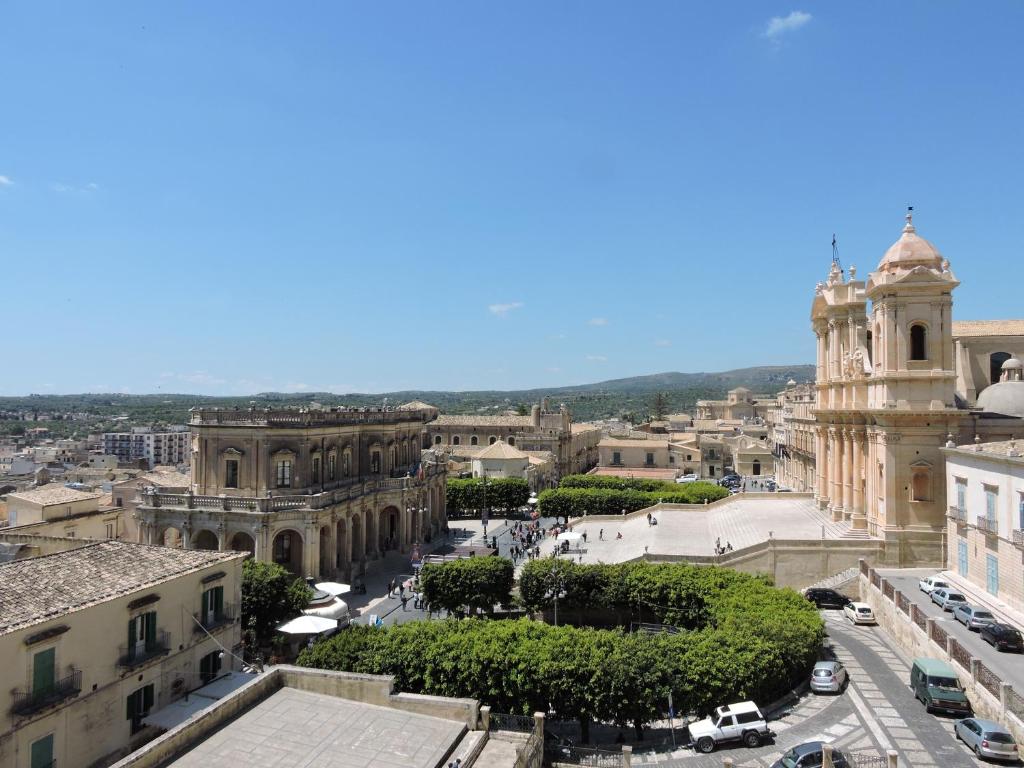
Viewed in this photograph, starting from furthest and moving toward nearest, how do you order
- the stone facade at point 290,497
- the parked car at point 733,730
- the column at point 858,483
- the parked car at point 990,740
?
1. the stone facade at point 290,497
2. the column at point 858,483
3. the parked car at point 733,730
4. the parked car at point 990,740

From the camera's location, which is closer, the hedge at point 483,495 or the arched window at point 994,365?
the arched window at point 994,365

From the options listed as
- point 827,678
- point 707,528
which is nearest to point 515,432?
point 707,528

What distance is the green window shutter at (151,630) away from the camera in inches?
813

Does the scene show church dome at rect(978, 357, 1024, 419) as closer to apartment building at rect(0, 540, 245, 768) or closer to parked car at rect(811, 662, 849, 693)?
parked car at rect(811, 662, 849, 693)

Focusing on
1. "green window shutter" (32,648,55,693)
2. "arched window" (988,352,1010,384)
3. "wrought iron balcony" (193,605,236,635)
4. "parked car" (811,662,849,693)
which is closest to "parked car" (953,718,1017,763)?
"parked car" (811,662,849,693)

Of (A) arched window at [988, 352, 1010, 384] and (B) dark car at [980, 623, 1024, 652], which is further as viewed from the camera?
(A) arched window at [988, 352, 1010, 384]

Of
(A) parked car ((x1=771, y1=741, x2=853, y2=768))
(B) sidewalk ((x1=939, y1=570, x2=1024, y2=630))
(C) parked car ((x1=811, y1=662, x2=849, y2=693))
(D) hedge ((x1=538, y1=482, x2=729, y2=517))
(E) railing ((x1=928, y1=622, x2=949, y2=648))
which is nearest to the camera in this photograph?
(A) parked car ((x1=771, y1=741, x2=853, y2=768))

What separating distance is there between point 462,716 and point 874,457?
30072 mm

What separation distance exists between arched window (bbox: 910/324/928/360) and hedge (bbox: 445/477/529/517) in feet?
123

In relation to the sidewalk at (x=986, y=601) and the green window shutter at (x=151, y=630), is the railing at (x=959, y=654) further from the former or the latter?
the green window shutter at (x=151, y=630)

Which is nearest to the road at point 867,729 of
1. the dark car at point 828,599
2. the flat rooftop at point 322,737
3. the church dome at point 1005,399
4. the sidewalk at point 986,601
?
the sidewalk at point 986,601

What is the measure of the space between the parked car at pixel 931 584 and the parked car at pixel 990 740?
37.7 feet

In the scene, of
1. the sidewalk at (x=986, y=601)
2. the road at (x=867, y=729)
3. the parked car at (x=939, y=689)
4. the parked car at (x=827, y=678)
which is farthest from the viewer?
the sidewalk at (x=986, y=601)

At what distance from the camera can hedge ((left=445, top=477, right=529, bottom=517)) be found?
65.2m
